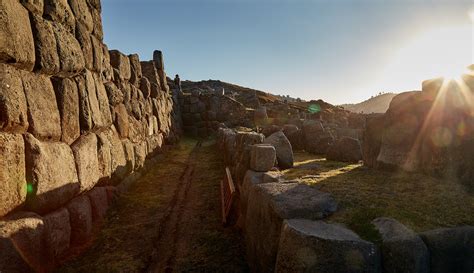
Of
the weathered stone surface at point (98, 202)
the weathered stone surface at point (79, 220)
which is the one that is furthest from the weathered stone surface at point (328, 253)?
the weathered stone surface at point (98, 202)

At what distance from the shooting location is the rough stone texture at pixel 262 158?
638cm

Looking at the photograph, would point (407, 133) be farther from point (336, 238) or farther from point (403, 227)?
point (336, 238)

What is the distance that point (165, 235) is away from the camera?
6.25 metres

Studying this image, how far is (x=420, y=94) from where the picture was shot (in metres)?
6.53

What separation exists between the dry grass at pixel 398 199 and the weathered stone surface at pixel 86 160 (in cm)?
407

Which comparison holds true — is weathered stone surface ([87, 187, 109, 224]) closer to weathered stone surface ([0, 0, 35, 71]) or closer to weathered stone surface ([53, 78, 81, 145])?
weathered stone surface ([53, 78, 81, 145])

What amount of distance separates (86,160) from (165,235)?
2157mm

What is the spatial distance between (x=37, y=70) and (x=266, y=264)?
180 inches

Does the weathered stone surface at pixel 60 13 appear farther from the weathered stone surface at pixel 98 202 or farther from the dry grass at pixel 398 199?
the dry grass at pixel 398 199

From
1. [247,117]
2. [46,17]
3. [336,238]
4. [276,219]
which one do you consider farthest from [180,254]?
[247,117]

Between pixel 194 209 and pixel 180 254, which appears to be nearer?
pixel 180 254

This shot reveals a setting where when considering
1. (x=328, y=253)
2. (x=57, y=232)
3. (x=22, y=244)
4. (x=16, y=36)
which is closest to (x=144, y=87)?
(x=16, y=36)

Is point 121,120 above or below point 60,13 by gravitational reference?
below

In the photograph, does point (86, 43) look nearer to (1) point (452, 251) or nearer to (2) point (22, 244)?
(2) point (22, 244)
